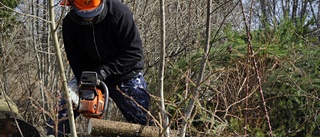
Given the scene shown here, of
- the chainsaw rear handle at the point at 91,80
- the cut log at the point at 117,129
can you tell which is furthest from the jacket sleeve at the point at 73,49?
the cut log at the point at 117,129

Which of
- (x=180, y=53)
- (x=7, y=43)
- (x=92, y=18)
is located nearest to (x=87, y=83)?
(x=92, y=18)

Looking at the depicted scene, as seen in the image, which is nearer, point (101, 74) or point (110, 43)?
point (101, 74)

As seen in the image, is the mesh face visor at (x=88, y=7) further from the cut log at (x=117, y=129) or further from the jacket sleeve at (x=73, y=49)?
the cut log at (x=117, y=129)

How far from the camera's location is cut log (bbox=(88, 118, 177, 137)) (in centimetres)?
365

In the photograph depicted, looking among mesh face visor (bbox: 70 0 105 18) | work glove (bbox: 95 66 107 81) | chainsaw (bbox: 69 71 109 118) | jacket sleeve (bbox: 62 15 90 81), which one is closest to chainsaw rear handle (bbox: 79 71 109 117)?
chainsaw (bbox: 69 71 109 118)

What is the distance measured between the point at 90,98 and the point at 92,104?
0.06m

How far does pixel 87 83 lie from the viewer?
3.94 meters

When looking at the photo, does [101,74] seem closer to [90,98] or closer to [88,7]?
[90,98]

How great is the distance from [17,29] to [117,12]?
6020 millimetres

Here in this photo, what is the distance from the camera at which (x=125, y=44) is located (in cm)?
437

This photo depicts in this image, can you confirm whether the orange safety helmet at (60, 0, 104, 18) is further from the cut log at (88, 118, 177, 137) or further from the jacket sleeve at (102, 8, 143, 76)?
the cut log at (88, 118, 177, 137)

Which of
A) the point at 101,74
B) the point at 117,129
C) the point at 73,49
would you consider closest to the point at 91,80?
the point at 101,74

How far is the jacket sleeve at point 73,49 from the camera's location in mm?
4500

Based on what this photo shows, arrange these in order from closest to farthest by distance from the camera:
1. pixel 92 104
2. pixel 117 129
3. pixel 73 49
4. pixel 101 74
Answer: pixel 117 129 < pixel 92 104 < pixel 101 74 < pixel 73 49
